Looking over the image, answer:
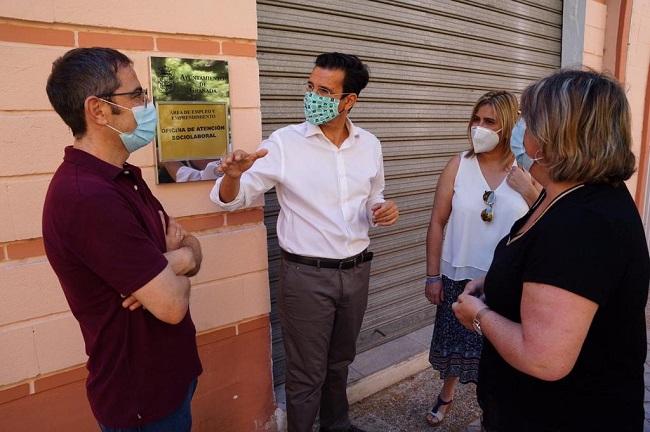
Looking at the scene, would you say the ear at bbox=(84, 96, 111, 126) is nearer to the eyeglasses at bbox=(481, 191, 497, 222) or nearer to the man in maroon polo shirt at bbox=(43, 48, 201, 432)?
the man in maroon polo shirt at bbox=(43, 48, 201, 432)

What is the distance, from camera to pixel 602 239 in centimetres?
131

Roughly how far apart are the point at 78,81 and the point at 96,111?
0.32 ft

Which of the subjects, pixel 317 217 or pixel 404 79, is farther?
pixel 404 79

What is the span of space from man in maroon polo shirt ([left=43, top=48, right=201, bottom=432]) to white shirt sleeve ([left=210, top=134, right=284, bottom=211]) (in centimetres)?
67

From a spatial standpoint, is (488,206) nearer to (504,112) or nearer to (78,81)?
(504,112)

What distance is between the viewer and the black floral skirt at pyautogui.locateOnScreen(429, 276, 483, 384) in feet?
9.49

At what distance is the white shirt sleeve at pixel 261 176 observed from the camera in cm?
239

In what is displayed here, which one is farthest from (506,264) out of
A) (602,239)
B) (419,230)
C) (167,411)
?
(419,230)

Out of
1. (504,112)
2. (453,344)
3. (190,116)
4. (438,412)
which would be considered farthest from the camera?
(438,412)

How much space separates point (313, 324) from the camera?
8.19ft

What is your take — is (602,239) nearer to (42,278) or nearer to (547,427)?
(547,427)

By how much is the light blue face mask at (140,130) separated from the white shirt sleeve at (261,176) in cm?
68

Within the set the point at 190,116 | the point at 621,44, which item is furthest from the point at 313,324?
the point at 621,44

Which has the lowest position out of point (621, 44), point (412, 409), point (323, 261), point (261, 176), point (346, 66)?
point (412, 409)
